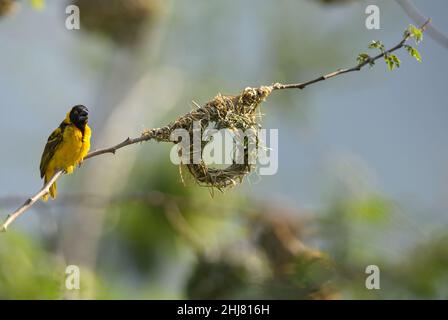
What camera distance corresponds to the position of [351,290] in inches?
210

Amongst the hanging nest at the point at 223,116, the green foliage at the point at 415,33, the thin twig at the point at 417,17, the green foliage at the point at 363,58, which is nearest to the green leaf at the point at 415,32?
the green foliage at the point at 415,33

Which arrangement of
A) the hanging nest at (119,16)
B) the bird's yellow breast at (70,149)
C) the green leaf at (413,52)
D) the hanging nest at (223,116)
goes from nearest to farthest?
the green leaf at (413,52) < the hanging nest at (223,116) < the bird's yellow breast at (70,149) < the hanging nest at (119,16)

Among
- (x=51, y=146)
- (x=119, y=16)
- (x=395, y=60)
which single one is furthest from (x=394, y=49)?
(x=119, y=16)

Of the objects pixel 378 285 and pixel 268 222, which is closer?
pixel 378 285

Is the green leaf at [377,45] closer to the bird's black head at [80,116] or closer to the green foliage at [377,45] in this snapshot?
the green foliage at [377,45]

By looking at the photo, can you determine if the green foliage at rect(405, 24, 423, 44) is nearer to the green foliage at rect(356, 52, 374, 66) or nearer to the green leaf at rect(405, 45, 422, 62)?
the green leaf at rect(405, 45, 422, 62)

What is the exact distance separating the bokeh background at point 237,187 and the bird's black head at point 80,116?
517mm

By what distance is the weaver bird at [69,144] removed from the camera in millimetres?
4953

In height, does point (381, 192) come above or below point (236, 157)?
above

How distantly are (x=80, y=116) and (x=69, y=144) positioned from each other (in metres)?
0.20

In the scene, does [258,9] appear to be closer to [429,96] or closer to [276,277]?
[429,96]

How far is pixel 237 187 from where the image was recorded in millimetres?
5723
